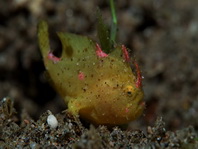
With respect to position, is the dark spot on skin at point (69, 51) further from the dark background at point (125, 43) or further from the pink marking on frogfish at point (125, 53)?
the dark background at point (125, 43)

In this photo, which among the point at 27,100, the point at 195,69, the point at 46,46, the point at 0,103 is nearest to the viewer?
the point at 0,103

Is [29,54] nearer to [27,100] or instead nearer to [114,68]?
[27,100]

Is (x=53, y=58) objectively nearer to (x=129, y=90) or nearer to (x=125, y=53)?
(x=125, y=53)

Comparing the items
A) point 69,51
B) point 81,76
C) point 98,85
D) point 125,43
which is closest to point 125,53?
point 98,85

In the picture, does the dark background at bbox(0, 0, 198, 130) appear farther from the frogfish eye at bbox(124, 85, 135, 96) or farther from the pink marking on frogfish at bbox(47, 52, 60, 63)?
the frogfish eye at bbox(124, 85, 135, 96)

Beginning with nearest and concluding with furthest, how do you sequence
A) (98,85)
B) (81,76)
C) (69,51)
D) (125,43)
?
1. (98,85)
2. (81,76)
3. (69,51)
4. (125,43)

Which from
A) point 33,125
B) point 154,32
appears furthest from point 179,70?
point 33,125

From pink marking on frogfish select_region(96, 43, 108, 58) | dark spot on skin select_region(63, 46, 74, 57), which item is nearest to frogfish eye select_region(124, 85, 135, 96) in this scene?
pink marking on frogfish select_region(96, 43, 108, 58)

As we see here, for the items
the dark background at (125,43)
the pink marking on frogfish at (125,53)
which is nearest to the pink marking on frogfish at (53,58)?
the pink marking on frogfish at (125,53)

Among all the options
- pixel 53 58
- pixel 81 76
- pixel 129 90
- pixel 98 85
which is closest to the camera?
pixel 129 90
